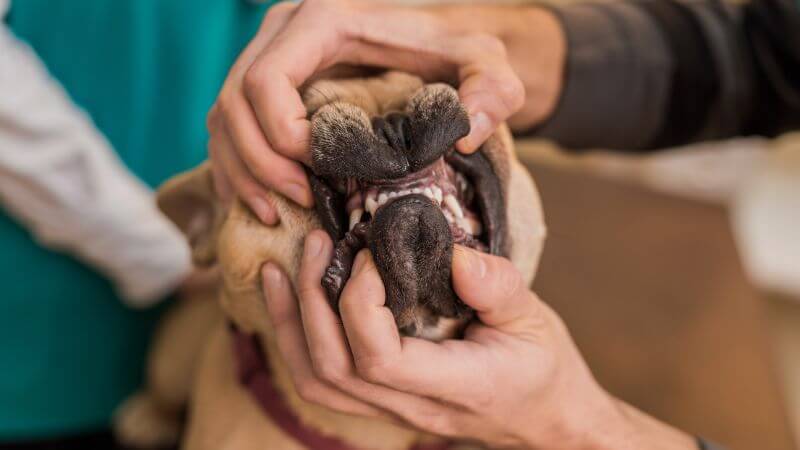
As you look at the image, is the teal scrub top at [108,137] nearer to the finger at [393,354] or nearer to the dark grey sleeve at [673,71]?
the finger at [393,354]

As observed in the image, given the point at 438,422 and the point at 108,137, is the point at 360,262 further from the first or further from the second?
the point at 108,137

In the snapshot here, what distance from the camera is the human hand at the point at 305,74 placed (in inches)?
32.1

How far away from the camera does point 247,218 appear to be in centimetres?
90

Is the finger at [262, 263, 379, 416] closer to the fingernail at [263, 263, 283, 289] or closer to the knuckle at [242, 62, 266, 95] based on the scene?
the fingernail at [263, 263, 283, 289]

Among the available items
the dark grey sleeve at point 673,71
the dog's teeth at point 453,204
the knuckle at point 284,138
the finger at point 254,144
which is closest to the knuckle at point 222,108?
the finger at point 254,144

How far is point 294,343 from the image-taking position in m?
0.86

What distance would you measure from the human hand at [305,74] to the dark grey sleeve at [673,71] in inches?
20.2

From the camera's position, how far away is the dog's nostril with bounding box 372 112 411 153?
75cm

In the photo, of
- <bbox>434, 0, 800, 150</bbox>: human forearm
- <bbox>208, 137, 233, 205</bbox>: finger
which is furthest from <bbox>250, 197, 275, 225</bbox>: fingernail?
<bbox>434, 0, 800, 150</bbox>: human forearm

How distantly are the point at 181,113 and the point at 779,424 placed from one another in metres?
1.18

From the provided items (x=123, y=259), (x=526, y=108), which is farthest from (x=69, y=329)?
(x=526, y=108)

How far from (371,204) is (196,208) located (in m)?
0.50

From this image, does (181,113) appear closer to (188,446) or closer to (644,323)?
(188,446)

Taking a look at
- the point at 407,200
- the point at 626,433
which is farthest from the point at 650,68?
the point at 407,200
